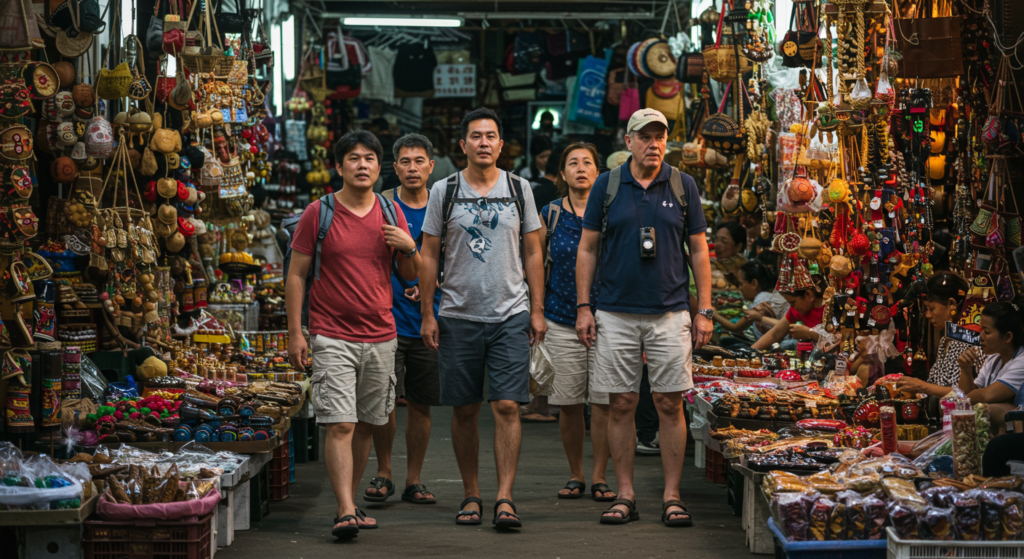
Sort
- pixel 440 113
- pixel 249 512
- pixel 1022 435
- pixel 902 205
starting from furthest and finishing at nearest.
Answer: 1. pixel 440 113
2. pixel 902 205
3. pixel 249 512
4. pixel 1022 435

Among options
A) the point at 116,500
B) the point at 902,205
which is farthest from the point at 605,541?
the point at 902,205

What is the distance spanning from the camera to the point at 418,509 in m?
5.72

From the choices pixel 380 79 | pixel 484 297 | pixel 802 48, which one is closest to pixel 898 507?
pixel 484 297

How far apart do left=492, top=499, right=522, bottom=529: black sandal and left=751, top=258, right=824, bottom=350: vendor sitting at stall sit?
3050mm

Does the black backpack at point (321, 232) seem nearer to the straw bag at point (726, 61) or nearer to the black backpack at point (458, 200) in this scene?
the black backpack at point (458, 200)

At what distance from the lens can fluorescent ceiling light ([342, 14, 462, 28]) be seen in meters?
14.9

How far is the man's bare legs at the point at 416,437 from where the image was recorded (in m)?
5.86

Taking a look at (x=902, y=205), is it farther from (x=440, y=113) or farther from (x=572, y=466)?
(x=440, y=113)

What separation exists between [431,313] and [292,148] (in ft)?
27.3

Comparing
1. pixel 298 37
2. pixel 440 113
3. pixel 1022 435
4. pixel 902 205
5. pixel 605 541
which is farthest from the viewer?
pixel 440 113

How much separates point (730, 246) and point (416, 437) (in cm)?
484

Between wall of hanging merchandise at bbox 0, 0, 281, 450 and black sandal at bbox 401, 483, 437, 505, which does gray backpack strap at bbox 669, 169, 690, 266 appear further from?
wall of hanging merchandise at bbox 0, 0, 281, 450

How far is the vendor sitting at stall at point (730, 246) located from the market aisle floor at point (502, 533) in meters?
3.47

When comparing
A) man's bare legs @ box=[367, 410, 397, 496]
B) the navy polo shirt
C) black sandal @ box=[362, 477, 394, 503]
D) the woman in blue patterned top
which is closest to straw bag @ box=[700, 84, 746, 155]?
the woman in blue patterned top
